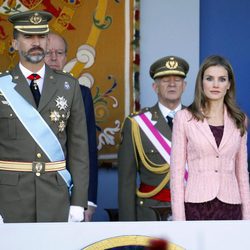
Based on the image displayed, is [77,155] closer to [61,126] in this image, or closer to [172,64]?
[61,126]

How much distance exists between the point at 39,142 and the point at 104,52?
176 cm

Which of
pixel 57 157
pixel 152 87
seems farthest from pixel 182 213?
pixel 152 87

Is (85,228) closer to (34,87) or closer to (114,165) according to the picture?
(34,87)

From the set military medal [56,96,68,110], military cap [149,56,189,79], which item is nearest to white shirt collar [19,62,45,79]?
military medal [56,96,68,110]

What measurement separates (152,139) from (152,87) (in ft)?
2.27

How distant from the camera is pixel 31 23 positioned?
523cm

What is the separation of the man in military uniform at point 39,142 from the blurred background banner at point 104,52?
1.52 meters

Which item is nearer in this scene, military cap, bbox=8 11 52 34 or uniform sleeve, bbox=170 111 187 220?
uniform sleeve, bbox=170 111 187 220

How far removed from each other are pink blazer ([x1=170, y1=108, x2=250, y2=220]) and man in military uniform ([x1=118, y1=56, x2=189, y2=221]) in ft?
3.43

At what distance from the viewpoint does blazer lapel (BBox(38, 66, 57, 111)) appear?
5.08 meters

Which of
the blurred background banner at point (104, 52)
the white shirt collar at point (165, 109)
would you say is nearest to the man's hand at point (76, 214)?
the white shirt collar at point (165, 109)

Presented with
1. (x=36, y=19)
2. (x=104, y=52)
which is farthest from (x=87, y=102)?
(x=36, y=19)

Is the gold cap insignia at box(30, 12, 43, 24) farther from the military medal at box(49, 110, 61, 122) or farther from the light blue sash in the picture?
the military medal at box(49, 110, 61, 122)

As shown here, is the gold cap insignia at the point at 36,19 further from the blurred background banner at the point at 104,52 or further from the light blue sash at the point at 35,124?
the blurred background banner at the point at 104,52
